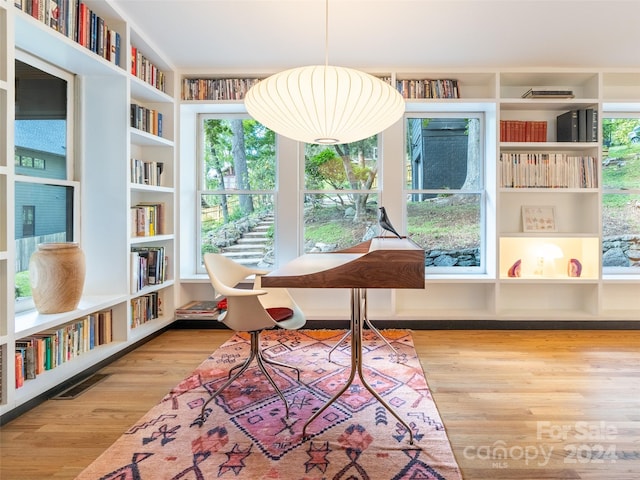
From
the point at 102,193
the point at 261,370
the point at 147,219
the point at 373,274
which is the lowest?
the point at 261,370

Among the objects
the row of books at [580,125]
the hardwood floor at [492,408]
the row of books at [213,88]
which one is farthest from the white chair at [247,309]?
the row of books at [580,125]

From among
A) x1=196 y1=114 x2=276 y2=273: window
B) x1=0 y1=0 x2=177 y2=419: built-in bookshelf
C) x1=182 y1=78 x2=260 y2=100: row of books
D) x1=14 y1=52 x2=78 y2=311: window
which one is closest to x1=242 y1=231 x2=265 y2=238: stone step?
x1=196 y1=114 x2=276 y2=273: window

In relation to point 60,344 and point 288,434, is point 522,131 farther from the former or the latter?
point 60,344

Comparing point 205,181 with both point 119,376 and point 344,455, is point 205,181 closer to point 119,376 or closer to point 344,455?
point 119,376

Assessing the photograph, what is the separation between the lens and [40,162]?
241 cm

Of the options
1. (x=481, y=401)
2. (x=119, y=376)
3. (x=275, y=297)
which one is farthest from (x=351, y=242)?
(x=119, y=376)

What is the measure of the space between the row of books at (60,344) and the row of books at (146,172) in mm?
1061

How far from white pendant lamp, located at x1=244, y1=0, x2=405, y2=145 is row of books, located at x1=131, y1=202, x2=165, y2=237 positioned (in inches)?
65.6

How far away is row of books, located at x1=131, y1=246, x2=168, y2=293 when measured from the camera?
9.53 ft

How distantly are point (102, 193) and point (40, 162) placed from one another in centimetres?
42

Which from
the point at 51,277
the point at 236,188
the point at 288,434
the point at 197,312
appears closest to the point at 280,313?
the point at 288,434

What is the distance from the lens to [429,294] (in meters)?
3.77

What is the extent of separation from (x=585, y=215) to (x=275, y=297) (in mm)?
3171

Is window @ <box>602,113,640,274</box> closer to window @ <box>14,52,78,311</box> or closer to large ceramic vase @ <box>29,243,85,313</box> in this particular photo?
large ceramic vase @ <box>29,243,85,313</box>
